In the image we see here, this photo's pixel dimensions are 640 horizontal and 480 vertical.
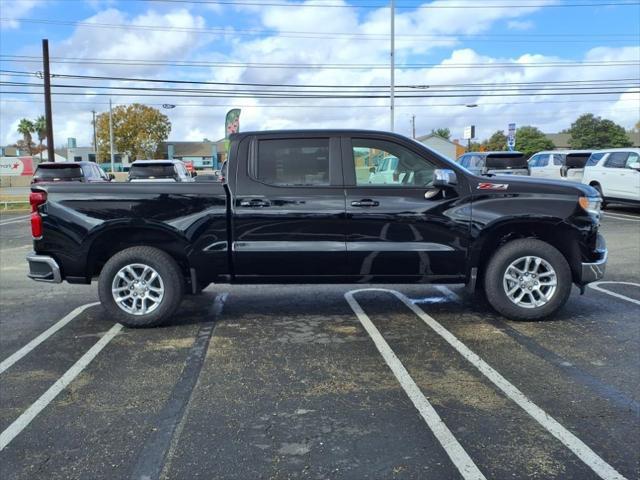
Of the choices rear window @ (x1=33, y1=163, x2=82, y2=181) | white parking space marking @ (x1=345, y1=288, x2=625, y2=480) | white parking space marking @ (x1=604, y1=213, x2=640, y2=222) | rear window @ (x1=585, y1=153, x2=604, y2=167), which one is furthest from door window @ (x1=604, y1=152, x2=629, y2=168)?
rear window @ (x1=33, y1=163, x2=82, y2=181)

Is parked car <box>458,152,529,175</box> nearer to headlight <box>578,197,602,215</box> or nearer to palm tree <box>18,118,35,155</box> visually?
headlight <box>578,197,602,215</box>

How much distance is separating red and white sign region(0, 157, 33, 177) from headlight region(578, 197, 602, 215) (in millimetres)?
39014

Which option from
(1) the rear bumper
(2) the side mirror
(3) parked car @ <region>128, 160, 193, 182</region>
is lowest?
(1) the rear bumper

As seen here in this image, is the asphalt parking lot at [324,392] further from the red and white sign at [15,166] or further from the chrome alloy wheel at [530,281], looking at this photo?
the red and white sign at [15,166]

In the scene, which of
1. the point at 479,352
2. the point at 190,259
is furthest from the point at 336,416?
the point at 190,259

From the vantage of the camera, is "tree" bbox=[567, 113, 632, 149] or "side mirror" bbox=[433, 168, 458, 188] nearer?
"side mirror" bbox=[433, 168, 458, 188]

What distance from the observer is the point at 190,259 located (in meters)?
5.64

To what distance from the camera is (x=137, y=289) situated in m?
5.68

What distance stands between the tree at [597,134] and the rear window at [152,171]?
7402 cm

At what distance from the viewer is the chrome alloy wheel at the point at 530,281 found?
18.6 feet

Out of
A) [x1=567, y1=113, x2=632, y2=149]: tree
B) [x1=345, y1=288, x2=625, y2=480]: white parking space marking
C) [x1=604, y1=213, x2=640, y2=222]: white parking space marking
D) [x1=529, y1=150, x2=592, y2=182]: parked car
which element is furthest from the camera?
[x1=567, y1=113, x2=632, y2=149]: tree

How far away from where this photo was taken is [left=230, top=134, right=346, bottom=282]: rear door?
5547mm

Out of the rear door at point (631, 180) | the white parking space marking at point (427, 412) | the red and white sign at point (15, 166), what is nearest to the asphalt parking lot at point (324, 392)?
the white parking space marking at point (427, 412)

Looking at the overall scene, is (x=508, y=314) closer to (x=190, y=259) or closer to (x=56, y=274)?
(x=190, y=259)
